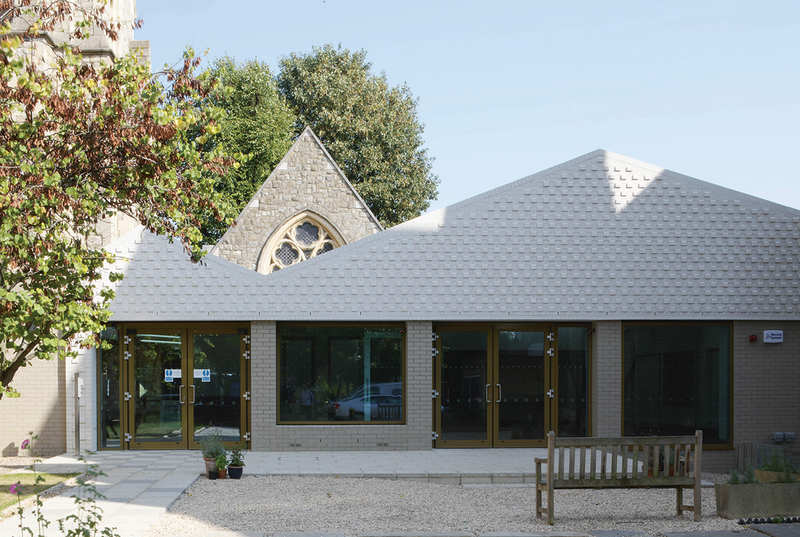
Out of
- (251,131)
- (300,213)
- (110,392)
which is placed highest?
(251,131)

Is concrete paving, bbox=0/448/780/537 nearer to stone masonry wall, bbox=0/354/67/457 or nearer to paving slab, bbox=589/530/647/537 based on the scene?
paving slab, bbox=589/530/647/537

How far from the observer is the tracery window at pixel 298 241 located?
21500 millimetres

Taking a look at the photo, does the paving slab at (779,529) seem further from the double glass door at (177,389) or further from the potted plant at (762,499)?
the double glass door at (177,389)

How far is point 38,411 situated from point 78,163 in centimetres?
736

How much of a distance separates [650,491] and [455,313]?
4.74m

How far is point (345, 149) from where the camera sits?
33.2 meters

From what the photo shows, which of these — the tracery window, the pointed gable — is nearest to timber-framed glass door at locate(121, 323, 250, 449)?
the pointed gable

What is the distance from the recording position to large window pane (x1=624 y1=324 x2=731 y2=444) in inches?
576

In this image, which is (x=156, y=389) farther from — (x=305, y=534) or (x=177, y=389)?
(x=305, y=534)

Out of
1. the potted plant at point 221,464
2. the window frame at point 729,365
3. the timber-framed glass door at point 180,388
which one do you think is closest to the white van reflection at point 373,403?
the timber-framed glass door at point 180,388

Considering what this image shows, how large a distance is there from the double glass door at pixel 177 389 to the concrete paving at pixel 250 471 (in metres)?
0.44

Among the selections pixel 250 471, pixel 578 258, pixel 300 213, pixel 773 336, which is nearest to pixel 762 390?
pixel 773 336

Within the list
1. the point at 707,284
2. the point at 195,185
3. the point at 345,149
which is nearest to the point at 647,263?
the point at 707,284

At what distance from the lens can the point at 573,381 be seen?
14828 mm
